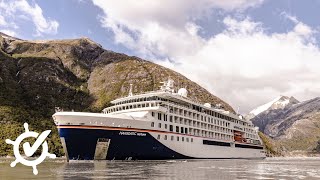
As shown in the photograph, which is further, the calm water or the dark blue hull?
the dark blue hull

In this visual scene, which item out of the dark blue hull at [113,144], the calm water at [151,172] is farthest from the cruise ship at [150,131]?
the calm water at [151,172]

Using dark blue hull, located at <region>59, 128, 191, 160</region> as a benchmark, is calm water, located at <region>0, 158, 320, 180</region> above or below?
below

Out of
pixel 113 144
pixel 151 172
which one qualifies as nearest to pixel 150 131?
pixel 113 144

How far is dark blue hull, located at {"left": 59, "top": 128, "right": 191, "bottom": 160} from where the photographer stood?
6116 centimetres

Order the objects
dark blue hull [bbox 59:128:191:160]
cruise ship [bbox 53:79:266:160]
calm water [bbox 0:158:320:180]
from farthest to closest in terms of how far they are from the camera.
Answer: cruise ship [bbox 53:79:266:160] < dark blue hull [bbox 59:128:191:160] < calm water [bbox 0:158:320:180]

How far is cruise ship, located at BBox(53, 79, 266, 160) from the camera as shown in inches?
2429

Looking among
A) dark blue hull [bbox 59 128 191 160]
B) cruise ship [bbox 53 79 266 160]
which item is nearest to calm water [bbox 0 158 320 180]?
dark blue hull [bbox 59 128 191 160]

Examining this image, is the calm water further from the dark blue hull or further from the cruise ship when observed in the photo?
the cruise ship

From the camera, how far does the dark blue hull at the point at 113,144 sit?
61.2 m

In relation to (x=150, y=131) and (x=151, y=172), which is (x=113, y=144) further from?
(x=151, y=172)

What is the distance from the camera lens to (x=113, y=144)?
63.5 m

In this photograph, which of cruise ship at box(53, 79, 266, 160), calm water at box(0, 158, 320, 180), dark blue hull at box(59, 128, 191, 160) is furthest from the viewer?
cruise ship at box(53, 79, 266, 160)

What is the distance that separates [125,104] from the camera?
77062mm

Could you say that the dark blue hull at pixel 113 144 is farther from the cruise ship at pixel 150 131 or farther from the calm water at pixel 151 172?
the calm water at pixel 151 172
